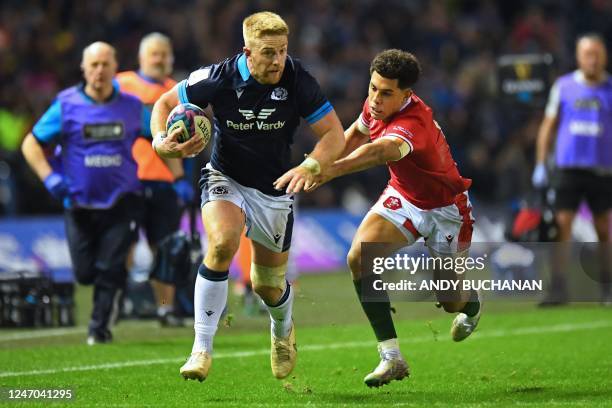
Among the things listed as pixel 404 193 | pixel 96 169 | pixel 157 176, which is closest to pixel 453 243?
pixel 404 193

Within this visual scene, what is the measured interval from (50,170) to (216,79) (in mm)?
3548

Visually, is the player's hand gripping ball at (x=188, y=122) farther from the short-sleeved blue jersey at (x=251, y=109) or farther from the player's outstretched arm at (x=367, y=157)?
the player's outstretched arm at (x=367, y=157)

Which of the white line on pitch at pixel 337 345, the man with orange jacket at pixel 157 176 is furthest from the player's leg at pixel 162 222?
the white line on pitch at pixel 337 345

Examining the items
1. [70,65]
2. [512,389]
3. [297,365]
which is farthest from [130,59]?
[512,389]

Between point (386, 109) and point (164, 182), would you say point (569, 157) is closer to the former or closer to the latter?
point (164, 182)

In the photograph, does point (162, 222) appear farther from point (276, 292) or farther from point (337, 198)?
point (337, 198)

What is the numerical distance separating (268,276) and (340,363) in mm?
1636

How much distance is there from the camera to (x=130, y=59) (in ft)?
69.2

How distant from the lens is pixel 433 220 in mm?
9141

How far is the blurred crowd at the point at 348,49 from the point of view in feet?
66.3

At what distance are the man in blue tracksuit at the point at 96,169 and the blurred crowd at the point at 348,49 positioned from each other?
7326 mm

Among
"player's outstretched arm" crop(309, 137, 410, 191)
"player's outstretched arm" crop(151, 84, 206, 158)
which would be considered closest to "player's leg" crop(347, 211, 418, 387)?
"player's outstretched arm" crop(309, 137, 410, 191)

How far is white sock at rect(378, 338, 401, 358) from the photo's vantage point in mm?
8633

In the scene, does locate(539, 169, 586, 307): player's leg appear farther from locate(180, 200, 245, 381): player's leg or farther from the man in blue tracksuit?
locate(180, 200, 245, 381): player's leg
